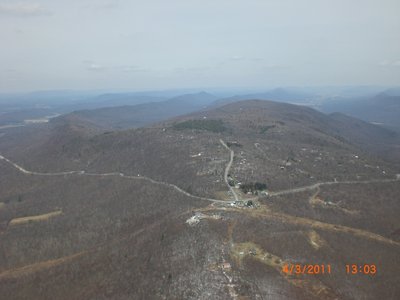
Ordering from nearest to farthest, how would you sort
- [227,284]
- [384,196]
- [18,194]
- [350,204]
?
[227,284] < [350,204] < [384,196] < [18,194]

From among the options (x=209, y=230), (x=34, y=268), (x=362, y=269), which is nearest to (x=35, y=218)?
(x=34, y=268)

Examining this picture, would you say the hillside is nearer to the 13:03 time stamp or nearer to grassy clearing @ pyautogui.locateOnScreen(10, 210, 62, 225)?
grassy clearing @ pyautogui.locateOnScreen(10, 210, 62, 225)

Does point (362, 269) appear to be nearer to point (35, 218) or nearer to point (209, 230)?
point (209, 230)

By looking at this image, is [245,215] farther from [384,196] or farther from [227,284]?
[384,196]

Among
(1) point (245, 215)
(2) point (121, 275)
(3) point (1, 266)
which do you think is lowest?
(3) point (1, 266)

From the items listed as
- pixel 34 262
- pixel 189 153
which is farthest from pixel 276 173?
pixel 34 262
